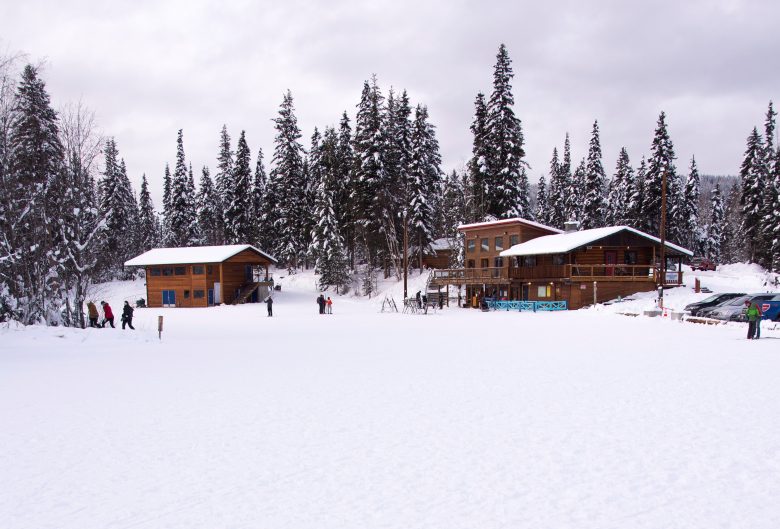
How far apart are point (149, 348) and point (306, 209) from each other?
141 ft

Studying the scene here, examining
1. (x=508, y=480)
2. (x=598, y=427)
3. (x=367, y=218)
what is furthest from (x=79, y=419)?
(x=367, y=218)

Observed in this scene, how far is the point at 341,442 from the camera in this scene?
24.6 ft

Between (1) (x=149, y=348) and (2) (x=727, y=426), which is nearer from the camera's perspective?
(2) (x=727, y=426)

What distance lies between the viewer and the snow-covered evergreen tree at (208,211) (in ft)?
237

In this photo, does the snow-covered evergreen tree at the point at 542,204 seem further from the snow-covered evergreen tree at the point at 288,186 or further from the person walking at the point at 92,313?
the person walking at the point at 92,313

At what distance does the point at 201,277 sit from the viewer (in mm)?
51656

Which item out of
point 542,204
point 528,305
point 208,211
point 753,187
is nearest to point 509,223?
point 528,305

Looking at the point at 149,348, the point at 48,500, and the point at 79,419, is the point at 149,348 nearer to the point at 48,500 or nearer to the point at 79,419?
the point at 79,419

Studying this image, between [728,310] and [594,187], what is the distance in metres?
38.1

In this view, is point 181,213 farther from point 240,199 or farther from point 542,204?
point 542,204

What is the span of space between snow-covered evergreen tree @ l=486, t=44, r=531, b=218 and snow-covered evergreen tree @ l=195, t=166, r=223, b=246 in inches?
1562

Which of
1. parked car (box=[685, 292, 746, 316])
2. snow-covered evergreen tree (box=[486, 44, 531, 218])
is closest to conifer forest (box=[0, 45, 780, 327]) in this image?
snow-covered evergreen tree (box=[486, 44, 531, 218])

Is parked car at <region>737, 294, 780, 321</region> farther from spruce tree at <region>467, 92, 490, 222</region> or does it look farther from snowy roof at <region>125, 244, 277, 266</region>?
snowy roof at <region>125, 244, 277, 266</region>

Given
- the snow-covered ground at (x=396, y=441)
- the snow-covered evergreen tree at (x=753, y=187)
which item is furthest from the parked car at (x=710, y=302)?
the snow-covered evergreen tree at (x=753, y=187)
